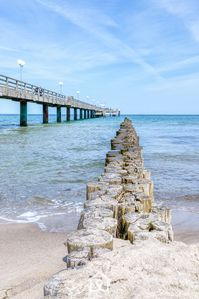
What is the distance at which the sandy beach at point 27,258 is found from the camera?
317cm

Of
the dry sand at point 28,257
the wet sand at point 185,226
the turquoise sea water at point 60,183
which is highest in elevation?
the dry sand at point 28,257

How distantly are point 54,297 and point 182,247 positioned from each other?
1.05 m

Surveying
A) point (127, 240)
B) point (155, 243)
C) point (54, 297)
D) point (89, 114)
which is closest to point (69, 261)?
point (54, 297)

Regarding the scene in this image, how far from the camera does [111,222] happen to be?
322cm

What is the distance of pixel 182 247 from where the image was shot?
2684mm

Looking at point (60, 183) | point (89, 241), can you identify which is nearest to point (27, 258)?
point (89, 241)

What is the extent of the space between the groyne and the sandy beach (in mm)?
397

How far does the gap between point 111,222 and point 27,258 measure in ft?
4.31

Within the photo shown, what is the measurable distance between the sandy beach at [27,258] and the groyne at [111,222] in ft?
1.30

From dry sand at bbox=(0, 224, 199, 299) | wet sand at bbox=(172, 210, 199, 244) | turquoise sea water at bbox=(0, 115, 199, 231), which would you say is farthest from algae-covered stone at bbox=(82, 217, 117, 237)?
turquoise sea water at bbox=(0, 115, 199, 231)

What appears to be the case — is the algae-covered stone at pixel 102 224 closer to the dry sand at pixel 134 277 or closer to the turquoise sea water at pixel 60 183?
the dry sand at pixel 134 277

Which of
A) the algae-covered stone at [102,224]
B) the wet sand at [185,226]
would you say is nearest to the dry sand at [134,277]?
the algae-covered stone at [102,224]

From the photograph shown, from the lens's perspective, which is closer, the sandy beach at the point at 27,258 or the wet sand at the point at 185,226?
the sandy beach at the point at 27,258

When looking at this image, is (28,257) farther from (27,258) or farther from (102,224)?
(102,224)
